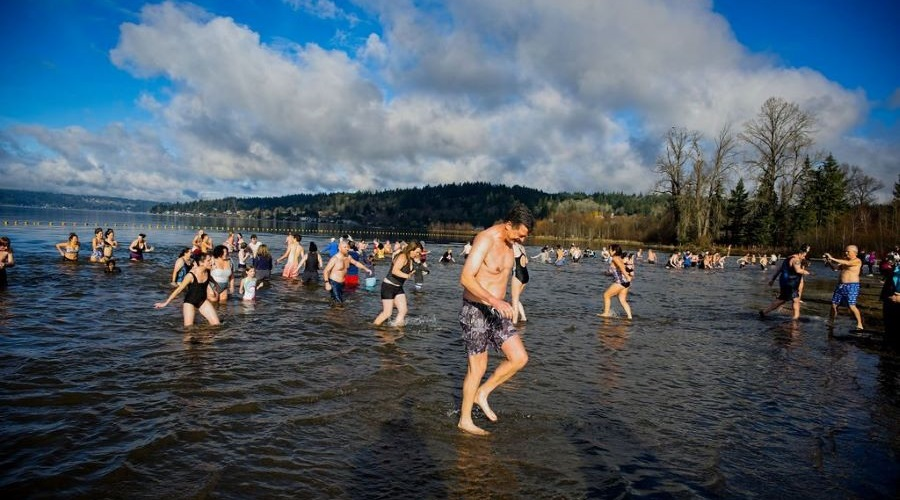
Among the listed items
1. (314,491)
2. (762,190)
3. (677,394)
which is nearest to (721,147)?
(762,190)

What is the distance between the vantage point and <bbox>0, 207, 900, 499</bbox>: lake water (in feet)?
13.9

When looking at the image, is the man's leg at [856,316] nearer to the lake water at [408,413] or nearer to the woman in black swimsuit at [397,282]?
the lake water at [408,413]

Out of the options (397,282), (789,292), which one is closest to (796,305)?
(789,292)

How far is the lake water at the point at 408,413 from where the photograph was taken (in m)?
4.24

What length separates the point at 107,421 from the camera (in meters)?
5.12

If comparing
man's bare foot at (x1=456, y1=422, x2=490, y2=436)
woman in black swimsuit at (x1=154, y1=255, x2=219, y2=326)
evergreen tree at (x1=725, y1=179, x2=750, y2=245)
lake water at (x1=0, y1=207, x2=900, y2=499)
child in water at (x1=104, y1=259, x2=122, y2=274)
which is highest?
evergreen tree at (x1=725, y1=179, x2=750, y2=245)

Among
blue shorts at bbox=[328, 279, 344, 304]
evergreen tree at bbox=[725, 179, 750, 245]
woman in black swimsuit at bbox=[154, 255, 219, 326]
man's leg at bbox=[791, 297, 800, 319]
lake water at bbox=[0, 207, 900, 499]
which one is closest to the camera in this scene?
lake water at bbox=[0, 207, 900, 499]

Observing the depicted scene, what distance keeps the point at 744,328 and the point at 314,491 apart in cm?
1254

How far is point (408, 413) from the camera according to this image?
5777 millimetres

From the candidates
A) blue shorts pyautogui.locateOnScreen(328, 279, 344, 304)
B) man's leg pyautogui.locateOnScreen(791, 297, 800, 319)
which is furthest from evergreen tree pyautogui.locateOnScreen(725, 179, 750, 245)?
blue shorts pyautogui.locateOnScreen(328, 279, 344, 304)

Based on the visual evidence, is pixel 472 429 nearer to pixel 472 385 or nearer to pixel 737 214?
pixel 472 385

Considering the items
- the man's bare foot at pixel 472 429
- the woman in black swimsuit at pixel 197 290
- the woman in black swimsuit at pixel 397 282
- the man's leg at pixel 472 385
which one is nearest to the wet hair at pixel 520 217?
the man's leg at pixel 472 385

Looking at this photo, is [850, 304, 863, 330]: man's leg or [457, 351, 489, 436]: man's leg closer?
[457, 351, 489, 436]: man's leg

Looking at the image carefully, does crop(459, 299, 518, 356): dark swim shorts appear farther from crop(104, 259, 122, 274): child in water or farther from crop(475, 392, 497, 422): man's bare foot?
crop(104, 259, 122, 274): child in water
